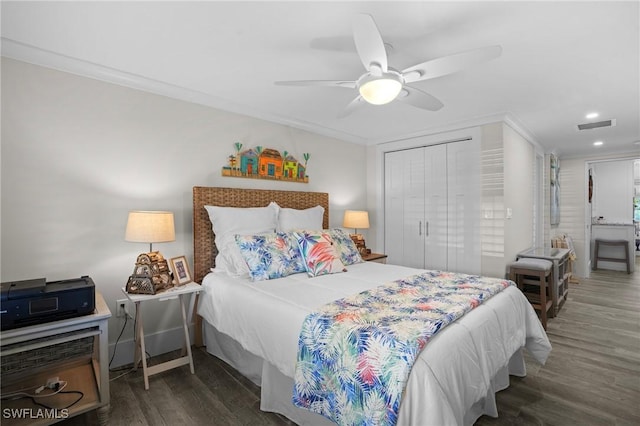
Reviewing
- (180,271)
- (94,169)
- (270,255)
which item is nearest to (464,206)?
(270,255)

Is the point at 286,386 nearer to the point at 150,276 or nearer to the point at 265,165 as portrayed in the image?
the point at 150,276

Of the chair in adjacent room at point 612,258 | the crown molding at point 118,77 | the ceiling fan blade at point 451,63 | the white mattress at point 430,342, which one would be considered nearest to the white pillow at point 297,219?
the white mattress at point 430,342

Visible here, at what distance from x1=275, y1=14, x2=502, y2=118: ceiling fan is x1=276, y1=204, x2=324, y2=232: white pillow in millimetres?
1595

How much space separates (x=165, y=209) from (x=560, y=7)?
313 centimetres

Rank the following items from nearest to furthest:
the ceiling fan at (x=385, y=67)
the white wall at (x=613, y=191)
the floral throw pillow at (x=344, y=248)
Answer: the ceiling fan at (x=385, y=67), the floral throw pillow at (x=344, y=248), the white wall at (x=613, y=191)

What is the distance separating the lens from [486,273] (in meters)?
3.65

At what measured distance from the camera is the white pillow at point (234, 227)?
8.89 ft

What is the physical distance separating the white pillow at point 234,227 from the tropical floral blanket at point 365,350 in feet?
3.89

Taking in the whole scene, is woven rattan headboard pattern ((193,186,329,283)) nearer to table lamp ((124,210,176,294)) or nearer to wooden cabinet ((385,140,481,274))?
table lamp ((124,210,176,294))

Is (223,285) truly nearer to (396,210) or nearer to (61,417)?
(61,417)

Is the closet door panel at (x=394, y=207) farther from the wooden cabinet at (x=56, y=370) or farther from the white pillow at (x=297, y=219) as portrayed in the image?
the wooden cabinet at (x=56, y=370)

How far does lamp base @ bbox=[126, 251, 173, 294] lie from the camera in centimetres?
228

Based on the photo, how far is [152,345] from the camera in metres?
2.74

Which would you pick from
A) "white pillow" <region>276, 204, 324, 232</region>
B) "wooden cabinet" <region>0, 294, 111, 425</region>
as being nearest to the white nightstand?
"wooden cabinet" <region>0, 294, 111, 425</region>
